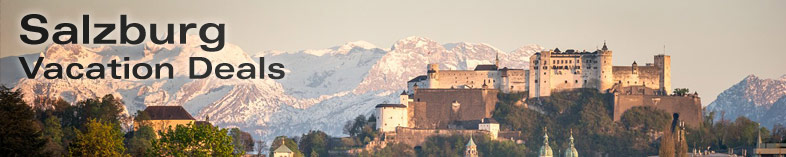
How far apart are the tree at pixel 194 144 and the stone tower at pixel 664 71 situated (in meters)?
82.4

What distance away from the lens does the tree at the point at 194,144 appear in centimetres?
8738

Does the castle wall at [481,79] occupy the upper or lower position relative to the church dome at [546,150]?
upper

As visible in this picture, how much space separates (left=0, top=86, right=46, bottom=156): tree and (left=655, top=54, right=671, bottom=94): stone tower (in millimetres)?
88242

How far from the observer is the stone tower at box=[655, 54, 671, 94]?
545ft

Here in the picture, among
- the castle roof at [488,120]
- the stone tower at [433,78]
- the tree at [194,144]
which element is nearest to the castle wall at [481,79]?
the stone tower at [433,78]

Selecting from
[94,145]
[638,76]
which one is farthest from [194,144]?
[638,76]

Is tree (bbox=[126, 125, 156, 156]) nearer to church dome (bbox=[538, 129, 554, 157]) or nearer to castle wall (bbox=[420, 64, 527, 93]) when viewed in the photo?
church dome (bbox=[538, 129, 554, 157])

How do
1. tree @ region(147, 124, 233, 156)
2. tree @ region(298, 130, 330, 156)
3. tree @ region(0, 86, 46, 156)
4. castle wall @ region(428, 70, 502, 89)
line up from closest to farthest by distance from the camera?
tree @ region(0, 86, 46, 156) → tree @ region(147, 124, 233, 156) → tree @ region(298, 130, 330, 156) → castle wall @ region(428, 70, 502, 89)

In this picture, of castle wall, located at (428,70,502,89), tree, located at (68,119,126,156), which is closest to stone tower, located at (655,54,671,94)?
castle wall, located at (428,70,502,89)

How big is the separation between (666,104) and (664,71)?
132 inches

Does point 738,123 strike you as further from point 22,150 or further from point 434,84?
point 22,150

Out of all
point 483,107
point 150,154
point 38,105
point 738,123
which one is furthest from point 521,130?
point 150,154

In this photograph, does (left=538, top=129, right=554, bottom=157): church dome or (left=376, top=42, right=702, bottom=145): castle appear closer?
(left=538, top=129, right=554, bottom=157): church dome

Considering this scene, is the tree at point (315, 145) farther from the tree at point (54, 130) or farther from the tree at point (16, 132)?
the tree at point (16, 132)
